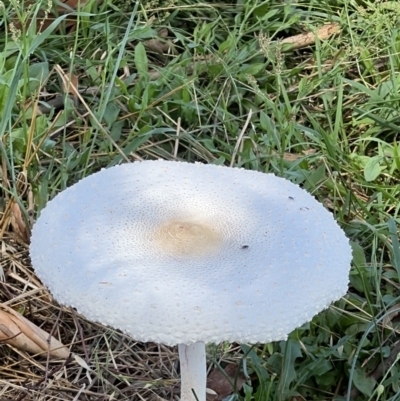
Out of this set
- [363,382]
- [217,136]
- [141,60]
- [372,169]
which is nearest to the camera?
[363,382]

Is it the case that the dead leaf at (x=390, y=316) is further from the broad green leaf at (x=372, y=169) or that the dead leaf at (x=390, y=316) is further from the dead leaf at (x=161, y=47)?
the dead leaf at (x=161, y=47)

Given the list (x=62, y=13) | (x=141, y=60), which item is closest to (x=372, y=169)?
(x=141, y=60)

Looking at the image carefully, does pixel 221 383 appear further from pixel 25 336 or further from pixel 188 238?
pixel 188 238

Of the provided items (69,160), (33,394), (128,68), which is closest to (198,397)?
(33,394)

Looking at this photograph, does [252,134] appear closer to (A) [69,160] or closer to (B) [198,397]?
(A) [69,160]

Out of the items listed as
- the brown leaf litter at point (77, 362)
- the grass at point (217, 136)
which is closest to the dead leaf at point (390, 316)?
the grass at point (217, 136)

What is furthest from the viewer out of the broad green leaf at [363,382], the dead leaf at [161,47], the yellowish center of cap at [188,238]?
the dead leaf at [161,47]

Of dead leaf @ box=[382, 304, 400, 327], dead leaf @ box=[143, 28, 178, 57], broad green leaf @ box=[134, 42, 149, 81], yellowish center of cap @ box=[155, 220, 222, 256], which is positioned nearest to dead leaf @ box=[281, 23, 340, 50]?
dead leaf @ box=[143, 28, 178, 57]
